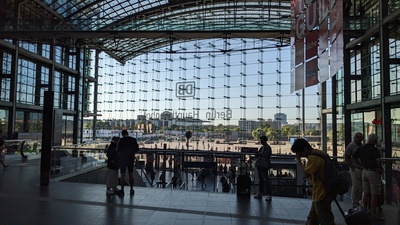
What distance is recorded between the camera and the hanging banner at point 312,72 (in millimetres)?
4249

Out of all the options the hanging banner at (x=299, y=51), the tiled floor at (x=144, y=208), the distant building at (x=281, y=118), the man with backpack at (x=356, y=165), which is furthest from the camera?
the distant building at (x=281, y=118)

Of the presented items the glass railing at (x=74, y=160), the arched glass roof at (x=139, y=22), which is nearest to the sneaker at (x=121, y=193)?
the glass railing at (x=74, y=160)

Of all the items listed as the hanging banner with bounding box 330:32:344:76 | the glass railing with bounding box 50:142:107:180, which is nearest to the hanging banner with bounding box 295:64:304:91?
the hanging banner with bounding box 330:32:344:76

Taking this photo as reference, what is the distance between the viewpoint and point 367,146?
504 cm

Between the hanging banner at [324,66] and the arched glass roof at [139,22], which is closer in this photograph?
the hanging banner at [324,66]

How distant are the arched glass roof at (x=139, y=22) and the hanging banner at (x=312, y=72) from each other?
1497 centimetres

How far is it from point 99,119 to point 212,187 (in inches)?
1221

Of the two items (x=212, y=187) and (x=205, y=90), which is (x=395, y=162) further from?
(x=205, y=90)

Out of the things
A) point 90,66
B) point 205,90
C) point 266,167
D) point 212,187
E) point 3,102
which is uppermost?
point 90,66

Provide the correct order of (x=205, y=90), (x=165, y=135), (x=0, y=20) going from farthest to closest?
(x=165, y=135), (x=205, y=90), (x=0, y=20)

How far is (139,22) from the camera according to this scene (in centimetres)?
2230

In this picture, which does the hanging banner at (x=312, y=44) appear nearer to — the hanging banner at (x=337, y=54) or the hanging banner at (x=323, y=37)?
the hanging banner at (x=323, y=37)

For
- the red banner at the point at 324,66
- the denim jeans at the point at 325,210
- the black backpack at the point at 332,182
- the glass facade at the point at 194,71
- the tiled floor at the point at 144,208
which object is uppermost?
the glass facade at the point at 194,71

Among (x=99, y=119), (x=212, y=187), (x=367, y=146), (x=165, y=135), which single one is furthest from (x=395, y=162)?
(x=99, y=119)
